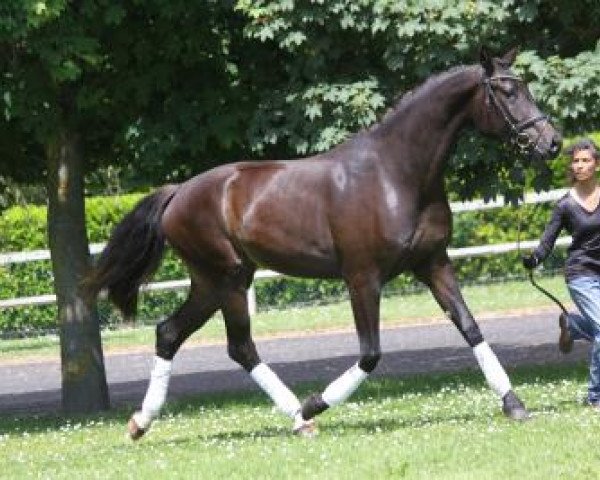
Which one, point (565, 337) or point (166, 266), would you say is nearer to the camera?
point (565, 337)

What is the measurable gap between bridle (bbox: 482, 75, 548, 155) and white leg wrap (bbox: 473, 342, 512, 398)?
131cm

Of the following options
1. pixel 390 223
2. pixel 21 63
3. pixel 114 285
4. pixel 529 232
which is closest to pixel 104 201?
pixel 529 232

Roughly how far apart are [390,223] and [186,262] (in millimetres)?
1788

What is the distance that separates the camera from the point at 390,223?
34.5 feet

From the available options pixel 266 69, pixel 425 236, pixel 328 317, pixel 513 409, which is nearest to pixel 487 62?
pixel 425 236

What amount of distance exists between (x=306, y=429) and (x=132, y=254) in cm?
203

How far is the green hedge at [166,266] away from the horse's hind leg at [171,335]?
1423cm

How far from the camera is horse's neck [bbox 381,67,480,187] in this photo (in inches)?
423

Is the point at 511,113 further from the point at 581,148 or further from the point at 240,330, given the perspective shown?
the point at 240,330

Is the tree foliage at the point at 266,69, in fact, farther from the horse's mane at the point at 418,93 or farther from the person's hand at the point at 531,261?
the person's hand at the point at 531,261

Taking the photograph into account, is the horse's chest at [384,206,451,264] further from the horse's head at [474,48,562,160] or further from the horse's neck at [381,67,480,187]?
the horse's head at [474,48,562,160]

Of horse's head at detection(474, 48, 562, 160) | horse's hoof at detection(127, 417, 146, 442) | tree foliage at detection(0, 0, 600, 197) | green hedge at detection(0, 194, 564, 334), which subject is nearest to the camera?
horse's head at detection(474, 48, 562, 160)

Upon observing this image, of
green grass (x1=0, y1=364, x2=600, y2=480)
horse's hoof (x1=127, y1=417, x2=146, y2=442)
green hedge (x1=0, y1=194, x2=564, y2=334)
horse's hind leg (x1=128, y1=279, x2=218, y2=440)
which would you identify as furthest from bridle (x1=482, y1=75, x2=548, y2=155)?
green hedge (x1=0, y1=194, x2=564, y2=334)

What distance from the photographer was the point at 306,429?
1067 cm
